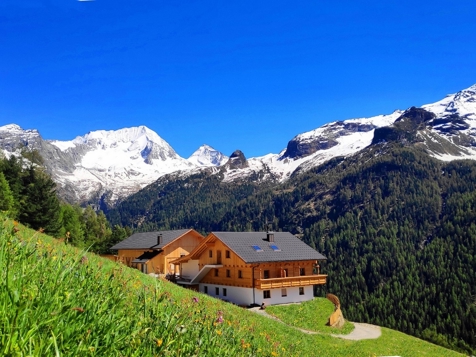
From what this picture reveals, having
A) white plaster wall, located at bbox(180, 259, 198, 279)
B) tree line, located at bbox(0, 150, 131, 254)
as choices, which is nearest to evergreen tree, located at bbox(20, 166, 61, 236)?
tree line, located at bbox(0, 150, 131, 254)

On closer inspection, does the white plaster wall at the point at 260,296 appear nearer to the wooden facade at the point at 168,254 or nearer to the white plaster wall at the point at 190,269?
the white plaster wall at the point at 190,269

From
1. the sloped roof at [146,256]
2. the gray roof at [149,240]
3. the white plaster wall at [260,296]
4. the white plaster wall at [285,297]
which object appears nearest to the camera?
the white plaster wall at [285,297]

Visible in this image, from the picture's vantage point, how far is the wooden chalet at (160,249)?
180 ft

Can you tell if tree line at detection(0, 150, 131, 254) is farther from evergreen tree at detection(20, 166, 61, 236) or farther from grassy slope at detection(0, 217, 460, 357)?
grassy slope at detection(0, 217, 460, 357)

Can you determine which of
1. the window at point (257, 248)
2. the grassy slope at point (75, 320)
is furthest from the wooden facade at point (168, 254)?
the grassy slope at point (75, 320)

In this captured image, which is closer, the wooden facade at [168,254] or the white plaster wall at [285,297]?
the white plaster wall at [285,297]

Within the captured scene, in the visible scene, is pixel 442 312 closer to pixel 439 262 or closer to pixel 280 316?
pixel 439 262

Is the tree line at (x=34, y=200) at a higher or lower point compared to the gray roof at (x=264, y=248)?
higher

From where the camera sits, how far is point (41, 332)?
3.79 m

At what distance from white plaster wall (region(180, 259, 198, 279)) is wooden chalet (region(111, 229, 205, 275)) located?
3.72 meters

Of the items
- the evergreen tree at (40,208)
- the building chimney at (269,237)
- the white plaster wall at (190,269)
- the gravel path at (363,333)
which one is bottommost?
the gravel path at (363,333)

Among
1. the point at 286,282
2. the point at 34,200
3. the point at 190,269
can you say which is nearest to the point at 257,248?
the point at 286,282

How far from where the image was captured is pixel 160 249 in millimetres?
55188

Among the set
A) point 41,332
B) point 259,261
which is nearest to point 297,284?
point 259,261
